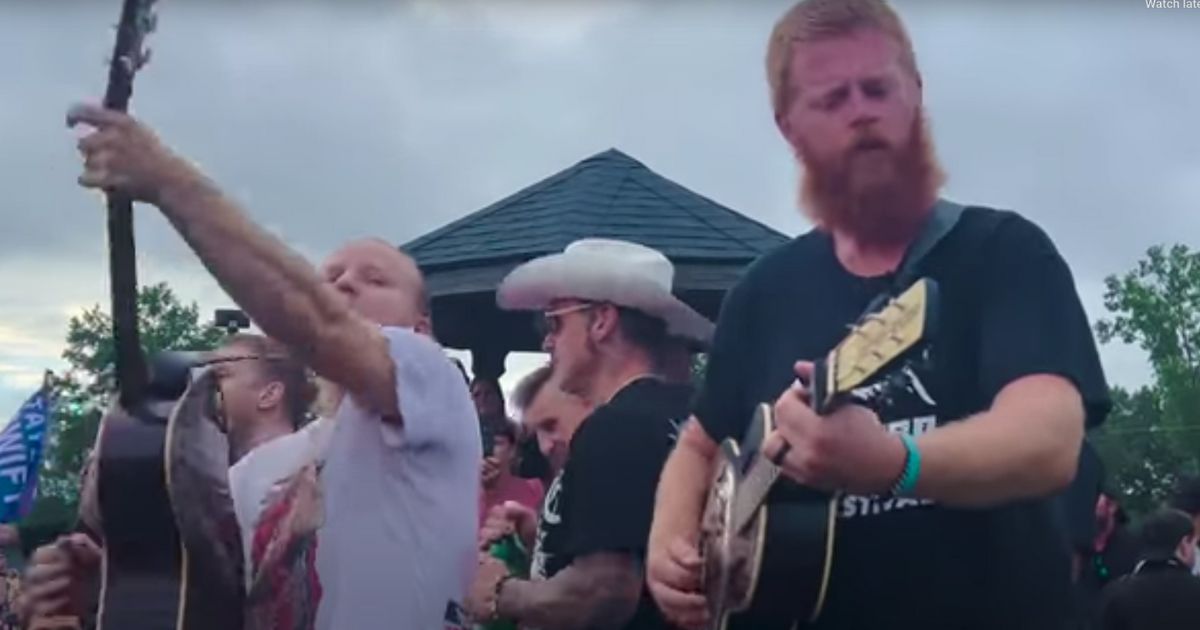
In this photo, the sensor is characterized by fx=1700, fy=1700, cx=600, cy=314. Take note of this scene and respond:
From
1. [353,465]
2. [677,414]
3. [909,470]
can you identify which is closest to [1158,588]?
[677,414]

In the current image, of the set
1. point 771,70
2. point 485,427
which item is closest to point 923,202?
point 771,70

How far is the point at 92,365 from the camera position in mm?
6707

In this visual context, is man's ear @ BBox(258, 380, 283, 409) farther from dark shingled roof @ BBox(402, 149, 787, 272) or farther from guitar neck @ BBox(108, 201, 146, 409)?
dark shingled roof @ BBox(402, 149, 787, 272)

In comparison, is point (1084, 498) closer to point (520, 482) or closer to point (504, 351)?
point (520, 482)

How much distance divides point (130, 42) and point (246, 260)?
0.41m

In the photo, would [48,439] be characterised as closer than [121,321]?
No

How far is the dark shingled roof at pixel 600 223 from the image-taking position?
8.49 metres

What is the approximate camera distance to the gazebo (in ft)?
27.3

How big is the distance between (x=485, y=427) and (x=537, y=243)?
244 cm

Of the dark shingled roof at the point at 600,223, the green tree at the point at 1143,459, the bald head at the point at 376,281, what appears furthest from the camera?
the green tree at the point at 1143,459

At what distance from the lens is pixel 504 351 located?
9117 millimetres

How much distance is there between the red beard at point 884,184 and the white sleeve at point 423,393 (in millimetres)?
951

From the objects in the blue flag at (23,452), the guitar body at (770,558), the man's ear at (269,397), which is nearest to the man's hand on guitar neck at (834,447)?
the guitar body at (770,558)

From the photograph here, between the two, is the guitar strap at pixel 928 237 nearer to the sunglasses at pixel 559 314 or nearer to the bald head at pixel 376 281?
the bald head at pixel 376 281
